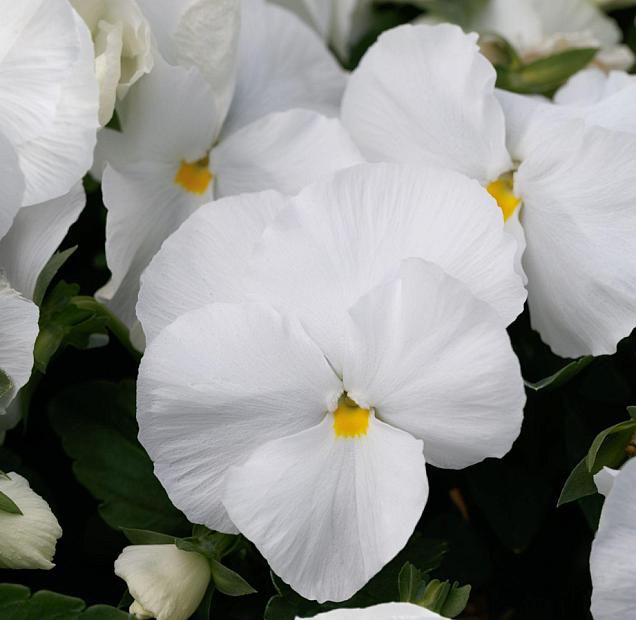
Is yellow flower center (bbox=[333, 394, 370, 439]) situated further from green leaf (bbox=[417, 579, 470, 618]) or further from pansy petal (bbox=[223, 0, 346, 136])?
pansy petal (bbox=[223, 0, 346, 136])

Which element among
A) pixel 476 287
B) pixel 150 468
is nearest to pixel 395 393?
pixel 476 287

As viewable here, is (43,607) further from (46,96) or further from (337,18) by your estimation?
(337,18)

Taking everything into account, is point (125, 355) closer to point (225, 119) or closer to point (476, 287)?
point (225, 119)

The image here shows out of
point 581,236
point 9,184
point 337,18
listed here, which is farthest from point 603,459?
point 337,18

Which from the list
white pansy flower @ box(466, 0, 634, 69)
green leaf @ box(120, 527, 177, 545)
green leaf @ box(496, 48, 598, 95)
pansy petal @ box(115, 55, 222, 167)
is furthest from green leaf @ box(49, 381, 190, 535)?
white pansy flower @ box(466, 0, 634, 69)

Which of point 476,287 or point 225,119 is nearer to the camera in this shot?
point 476,287

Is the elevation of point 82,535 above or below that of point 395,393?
below
